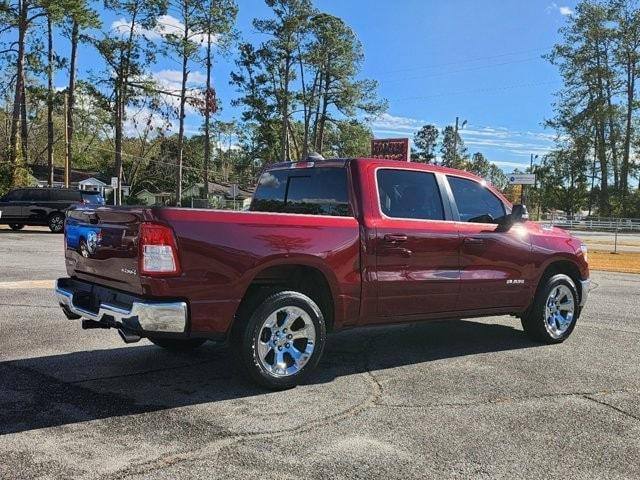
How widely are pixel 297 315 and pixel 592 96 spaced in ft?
247

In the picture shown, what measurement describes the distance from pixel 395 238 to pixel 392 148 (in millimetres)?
27694

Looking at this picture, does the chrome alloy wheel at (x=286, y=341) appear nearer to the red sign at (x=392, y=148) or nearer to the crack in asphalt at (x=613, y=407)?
the crack in asphalt at (x=613, y=407)

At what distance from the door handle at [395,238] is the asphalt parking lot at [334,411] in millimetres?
1189

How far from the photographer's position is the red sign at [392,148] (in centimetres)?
3115

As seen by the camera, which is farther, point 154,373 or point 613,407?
point 154,373

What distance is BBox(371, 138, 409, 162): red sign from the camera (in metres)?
31.1

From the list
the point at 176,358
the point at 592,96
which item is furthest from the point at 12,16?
the point at 592,96

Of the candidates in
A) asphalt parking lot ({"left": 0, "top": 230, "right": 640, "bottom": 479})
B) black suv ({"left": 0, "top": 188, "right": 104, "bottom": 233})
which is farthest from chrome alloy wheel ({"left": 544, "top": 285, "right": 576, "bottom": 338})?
black suv ({"left": 0, "top": 188, "right": 104, "bottom": 233})

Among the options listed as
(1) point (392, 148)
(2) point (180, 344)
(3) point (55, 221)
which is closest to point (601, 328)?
(2) point (180, 344)

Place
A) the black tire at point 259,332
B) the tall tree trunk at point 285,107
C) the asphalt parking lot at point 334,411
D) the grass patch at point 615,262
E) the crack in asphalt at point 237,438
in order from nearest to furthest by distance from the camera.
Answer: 1. the crack in asphalt at point 237,438
2. the asphalt parking lot at point 334,411
3. the black tire at point 259,332
4. the grass patch at point 615,262
5. the tall tree trunk at point 285,107

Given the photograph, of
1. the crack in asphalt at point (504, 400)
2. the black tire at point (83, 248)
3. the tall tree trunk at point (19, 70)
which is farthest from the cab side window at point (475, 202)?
the tall tree trunk at point (19, 70)

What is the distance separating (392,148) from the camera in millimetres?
32531

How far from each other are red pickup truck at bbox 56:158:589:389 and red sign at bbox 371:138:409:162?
80.7 feet

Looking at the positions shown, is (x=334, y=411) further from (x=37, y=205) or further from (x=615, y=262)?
(x=37, y=205)
